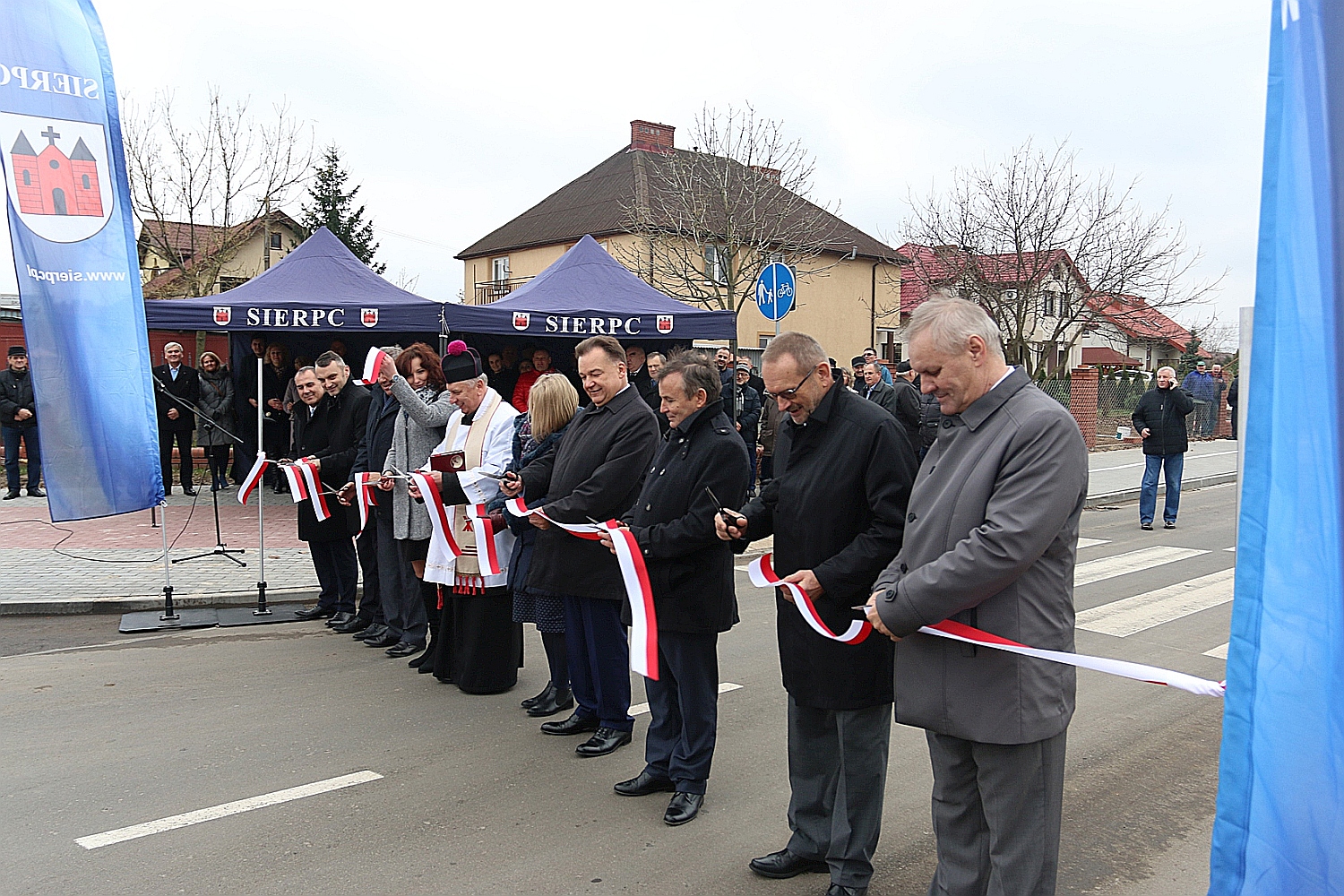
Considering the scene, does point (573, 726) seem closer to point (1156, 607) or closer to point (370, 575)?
point (370, 575)

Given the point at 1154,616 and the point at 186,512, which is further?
the point at 186,512

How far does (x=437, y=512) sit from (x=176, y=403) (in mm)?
10552

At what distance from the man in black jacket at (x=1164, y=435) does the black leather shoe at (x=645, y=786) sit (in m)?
9.99

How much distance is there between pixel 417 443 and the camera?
7289mm

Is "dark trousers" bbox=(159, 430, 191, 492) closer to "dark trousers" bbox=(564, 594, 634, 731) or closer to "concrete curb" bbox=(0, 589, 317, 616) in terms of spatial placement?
"concrete curb" bbox=(0, 589, 317, 616)

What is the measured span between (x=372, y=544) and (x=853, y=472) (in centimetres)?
524

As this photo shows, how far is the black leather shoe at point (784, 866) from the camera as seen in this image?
13.0 feet

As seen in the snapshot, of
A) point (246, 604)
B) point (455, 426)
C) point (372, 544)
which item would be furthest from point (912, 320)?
point (246, 604)

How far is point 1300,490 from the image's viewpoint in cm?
220

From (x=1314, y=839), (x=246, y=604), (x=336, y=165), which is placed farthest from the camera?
(x=336, y=165)

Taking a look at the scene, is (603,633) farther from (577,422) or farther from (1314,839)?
(1314,839)

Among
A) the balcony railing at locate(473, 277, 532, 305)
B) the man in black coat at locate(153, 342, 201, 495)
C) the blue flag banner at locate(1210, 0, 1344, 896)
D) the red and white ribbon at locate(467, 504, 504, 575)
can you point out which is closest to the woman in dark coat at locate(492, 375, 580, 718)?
the red and white ribbon at locate(467, 504, 504, 575)

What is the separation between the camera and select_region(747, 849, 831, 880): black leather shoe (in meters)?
3.97

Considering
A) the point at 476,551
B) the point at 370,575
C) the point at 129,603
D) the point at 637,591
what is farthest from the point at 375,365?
the point at 129,603
